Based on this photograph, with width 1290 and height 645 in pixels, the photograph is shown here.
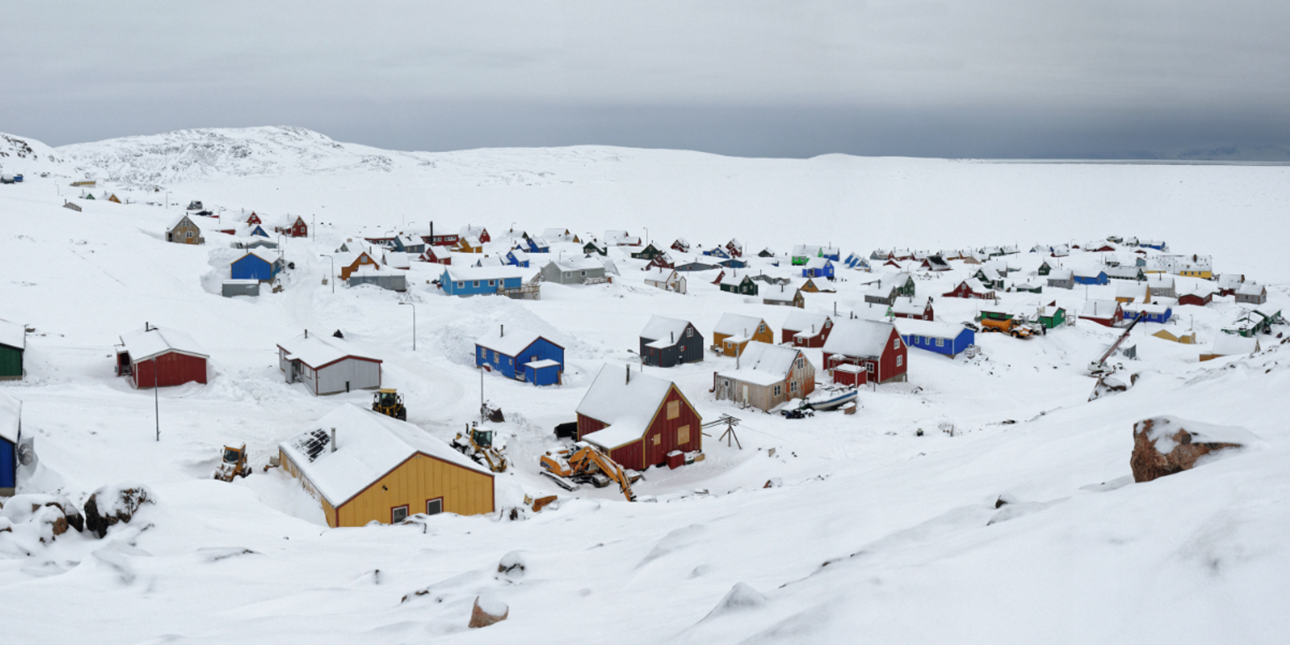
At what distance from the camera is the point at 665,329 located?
41.5 meters

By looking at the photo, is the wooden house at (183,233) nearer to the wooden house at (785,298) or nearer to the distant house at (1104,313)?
the wooden house at (785,298)

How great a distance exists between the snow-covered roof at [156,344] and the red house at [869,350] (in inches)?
1153

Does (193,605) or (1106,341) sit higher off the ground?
(193,605)

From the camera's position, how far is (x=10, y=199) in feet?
221

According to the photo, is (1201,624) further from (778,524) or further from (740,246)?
(740,246)

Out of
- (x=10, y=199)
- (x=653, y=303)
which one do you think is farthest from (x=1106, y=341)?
(x=10, y=199)

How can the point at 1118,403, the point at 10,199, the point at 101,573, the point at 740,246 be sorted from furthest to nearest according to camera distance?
1. the point at 740,246
2. the point at 10,199
3. the point at 1118,403
4. the point at 101,573

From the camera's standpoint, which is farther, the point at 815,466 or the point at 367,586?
the point at 815,466

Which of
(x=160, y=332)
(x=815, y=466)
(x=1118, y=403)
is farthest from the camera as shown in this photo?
(x=160, y=332)

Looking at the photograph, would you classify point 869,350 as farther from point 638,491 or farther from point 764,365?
point 638,491

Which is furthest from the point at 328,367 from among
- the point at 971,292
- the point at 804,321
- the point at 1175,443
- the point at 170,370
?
the point at 971,292

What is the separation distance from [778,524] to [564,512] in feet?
16.9

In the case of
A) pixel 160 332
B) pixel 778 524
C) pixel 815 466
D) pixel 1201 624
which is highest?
pixel 1201 624

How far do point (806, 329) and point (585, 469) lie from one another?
2506 centimetres
